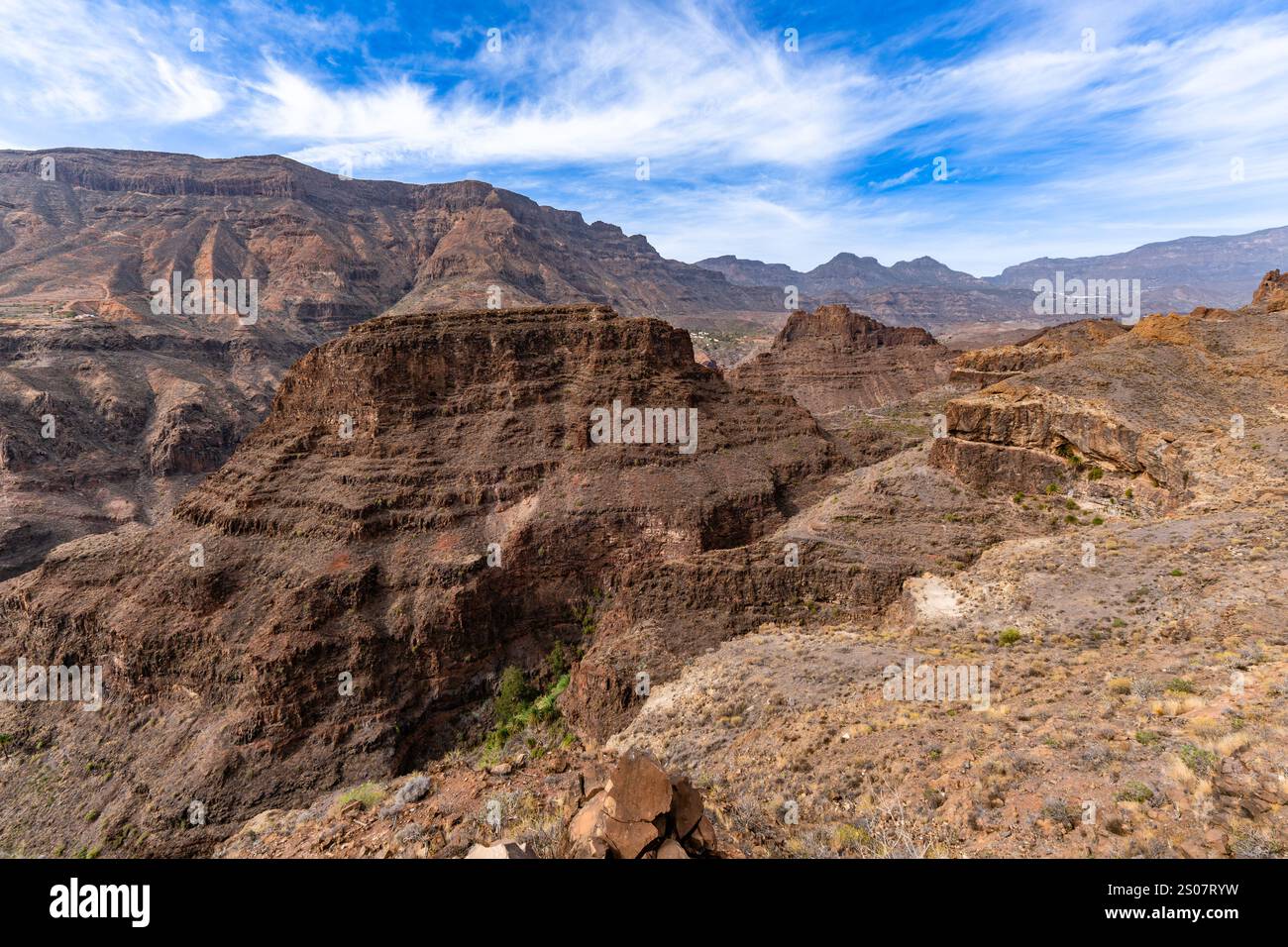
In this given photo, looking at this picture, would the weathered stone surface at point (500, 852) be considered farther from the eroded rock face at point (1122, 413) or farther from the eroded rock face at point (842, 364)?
the eroded rock face at point (842, 364)

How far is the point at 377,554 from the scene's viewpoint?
97.8 ft

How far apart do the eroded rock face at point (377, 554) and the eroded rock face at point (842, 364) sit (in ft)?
149

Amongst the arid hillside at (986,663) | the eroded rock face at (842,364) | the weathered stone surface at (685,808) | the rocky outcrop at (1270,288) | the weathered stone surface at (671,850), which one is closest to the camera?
the weathered stone surface at (671,850)

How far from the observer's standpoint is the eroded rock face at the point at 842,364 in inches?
3209

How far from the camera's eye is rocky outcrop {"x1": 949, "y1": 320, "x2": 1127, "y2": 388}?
5147 centimetres

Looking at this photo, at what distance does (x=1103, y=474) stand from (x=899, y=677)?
17448 mm

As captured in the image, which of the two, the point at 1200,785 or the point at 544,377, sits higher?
the point at 544,377

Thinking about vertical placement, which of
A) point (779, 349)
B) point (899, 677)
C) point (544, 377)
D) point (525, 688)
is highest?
point (779, 349)

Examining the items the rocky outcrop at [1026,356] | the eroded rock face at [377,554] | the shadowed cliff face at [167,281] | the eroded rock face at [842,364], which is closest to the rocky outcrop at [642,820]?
the eroded rock face at [377,554]

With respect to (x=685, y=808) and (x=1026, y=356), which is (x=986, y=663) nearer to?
(x=685, y=808)

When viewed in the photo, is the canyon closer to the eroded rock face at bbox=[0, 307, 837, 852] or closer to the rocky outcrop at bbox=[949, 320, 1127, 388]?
the eroded rock face at bbox=[0, 307, 837, 852]
